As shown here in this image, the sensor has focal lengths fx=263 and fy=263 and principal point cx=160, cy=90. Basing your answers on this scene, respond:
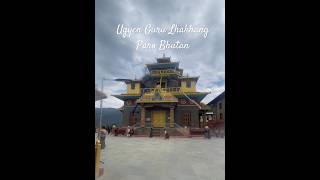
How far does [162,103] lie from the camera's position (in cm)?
614

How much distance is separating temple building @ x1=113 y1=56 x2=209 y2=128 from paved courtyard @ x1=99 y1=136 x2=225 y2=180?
3.87ft

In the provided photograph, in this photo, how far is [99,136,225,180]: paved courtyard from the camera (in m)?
3.38

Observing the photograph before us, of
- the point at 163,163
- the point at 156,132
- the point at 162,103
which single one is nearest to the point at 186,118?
the point at 156,132

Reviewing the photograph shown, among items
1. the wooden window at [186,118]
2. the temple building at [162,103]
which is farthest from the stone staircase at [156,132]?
the wooden window at [186,118]

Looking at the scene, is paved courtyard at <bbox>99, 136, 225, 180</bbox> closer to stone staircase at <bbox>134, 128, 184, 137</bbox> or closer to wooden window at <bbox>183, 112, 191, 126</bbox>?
stone staircase at <bbox>134, 128, 184, 137</bbox>

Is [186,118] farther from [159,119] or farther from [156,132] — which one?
[156,132]

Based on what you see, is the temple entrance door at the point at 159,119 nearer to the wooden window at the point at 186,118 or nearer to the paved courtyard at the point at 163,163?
the wooden window at the point at 186,118

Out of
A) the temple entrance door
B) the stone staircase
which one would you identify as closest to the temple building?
the temple entrance door

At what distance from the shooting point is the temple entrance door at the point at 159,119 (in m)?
6.61

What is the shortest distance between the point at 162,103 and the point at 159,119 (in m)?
0.96

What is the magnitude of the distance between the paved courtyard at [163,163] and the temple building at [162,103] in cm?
118
